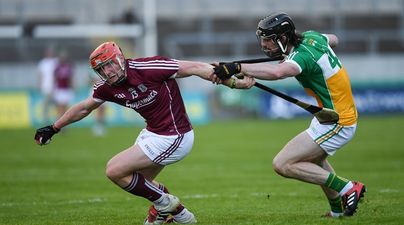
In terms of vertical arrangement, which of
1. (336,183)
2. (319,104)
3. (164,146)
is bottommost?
(336,183)

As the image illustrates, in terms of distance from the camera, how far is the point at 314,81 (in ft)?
29.9

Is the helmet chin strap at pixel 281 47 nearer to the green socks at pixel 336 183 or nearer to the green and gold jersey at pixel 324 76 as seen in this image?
the green and gold jersey at pixel 324 76

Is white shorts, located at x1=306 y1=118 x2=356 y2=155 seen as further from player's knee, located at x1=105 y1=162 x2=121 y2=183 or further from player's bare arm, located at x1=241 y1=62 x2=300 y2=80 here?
player's knee, located at x1=105 y1=162 x2=121 y2=183

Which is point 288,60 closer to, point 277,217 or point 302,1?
point 277,217

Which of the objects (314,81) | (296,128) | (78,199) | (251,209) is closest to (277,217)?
(251,209)

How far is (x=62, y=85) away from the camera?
25.9 metres

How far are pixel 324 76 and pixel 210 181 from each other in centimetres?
551

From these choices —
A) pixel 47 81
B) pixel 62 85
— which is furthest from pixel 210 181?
pixel 47 81

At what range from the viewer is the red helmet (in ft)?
28.6

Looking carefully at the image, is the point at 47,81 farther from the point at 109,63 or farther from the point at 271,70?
the point at 271,70

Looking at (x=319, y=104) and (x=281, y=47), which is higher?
(x=281, y=47)

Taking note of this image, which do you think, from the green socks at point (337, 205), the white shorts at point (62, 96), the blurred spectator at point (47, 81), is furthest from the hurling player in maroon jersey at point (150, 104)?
the blurred spectator at point (47, 81)

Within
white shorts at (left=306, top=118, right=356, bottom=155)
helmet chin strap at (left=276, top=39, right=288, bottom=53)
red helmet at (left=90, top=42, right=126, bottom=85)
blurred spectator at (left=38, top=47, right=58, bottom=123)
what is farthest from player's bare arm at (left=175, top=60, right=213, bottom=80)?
blurred spectator at (left=38, top=47, right=58, bottom=123)

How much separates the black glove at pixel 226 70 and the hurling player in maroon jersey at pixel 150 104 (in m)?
0.11
